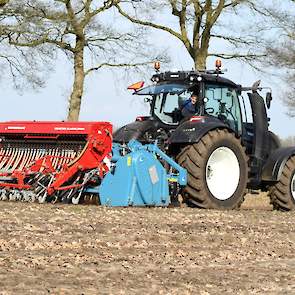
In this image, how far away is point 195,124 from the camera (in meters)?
11.9

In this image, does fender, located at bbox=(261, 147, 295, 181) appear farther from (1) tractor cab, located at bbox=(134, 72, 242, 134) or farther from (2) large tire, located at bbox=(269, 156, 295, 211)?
(1) tractor cab, located at bbox=(134, 72, 242, 134)

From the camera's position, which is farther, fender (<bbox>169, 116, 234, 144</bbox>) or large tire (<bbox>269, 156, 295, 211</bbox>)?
large tire (<bbox>269, 156, 295, 211</bbox>)

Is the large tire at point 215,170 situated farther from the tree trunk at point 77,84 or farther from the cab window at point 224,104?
the tree trunk at point 77,84

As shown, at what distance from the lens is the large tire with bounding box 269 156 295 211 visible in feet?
43.1

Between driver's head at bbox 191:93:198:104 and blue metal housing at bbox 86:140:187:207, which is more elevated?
driver's head at bbox 191:93:198:104

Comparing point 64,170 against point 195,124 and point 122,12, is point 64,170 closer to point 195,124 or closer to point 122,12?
point 195,124

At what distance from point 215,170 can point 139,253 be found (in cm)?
533

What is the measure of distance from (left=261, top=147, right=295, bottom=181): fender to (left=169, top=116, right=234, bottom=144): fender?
1.34m

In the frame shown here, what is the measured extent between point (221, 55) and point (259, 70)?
52.1 inches

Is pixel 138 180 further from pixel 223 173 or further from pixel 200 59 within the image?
pixel 200 59

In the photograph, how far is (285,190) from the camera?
43.1 ft

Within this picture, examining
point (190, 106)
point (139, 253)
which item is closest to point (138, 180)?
point (190, 106)

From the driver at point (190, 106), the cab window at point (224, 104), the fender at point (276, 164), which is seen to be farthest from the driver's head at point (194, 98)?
the fender at point (276, 164)

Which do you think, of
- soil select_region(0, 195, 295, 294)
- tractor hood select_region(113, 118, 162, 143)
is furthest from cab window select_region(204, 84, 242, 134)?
soil select_region(0, 195, 295, 294)
